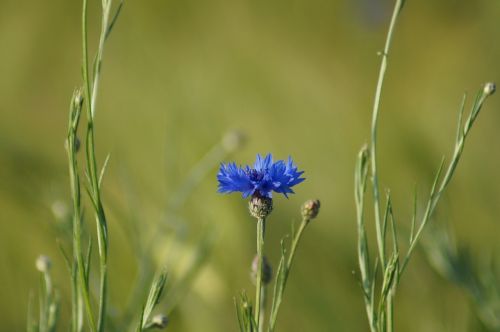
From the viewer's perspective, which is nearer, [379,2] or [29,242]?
[29,242]

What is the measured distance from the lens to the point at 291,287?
121cm

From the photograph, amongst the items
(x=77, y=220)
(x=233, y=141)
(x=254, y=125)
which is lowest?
(x=77, y=220)

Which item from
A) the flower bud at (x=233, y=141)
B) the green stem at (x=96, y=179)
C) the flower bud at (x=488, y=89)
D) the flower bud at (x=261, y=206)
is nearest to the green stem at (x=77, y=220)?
the green stem at (x=96, y=179)

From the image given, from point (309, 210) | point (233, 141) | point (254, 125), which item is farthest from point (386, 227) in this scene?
point (254, 125)

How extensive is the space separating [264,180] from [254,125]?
3.71ft

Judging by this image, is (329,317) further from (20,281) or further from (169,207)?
(20,281)

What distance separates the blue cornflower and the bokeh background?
49 cm

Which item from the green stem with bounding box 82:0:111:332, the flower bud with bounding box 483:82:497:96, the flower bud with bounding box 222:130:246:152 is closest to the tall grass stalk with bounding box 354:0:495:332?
the flower bud with bounding box 483:82:497:96

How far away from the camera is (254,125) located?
1629 millimetres

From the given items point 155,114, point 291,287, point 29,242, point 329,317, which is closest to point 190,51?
point 155,114

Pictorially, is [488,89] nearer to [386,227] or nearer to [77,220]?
[386,227]

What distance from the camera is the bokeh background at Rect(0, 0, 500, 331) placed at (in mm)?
1184

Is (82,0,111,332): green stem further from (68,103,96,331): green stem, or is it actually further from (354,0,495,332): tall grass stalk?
(354,0,495,332): tall grass stalk

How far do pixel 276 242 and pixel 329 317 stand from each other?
259mm
